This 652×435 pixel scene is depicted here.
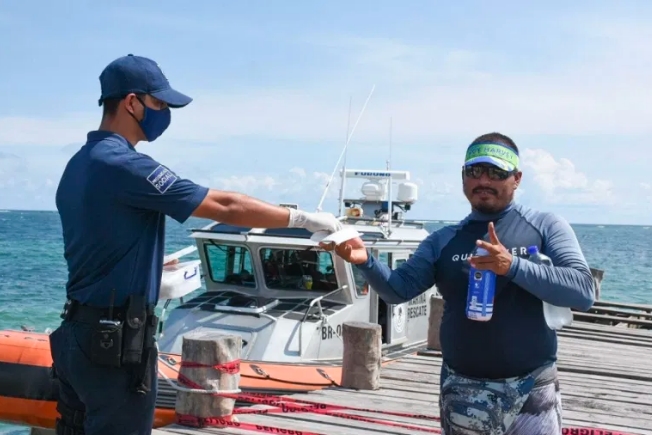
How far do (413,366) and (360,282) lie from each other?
1.84 metres

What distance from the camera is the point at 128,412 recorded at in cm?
304

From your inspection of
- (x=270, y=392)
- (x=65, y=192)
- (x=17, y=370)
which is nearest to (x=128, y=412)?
(x=65, y=192)

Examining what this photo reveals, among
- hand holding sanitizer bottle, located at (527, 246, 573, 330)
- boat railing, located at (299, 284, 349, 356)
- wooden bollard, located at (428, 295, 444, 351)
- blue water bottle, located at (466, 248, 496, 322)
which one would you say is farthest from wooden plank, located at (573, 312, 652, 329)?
blue water bottle, located at (466, 248, 496, 322)

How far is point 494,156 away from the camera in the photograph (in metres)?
3.19

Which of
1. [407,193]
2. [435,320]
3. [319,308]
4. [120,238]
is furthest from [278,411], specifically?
[407,193]

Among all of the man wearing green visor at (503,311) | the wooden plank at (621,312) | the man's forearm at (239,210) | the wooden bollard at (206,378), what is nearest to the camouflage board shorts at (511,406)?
the man wearing green visor at (503,311)

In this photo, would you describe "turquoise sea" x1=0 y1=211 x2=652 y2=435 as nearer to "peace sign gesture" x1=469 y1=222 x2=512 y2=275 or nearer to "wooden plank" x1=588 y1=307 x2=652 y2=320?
"wooden plank" x1=588 y1=307 x2=652 y2=320

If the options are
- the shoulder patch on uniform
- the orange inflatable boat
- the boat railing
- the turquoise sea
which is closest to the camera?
the shoulder patch on uniform

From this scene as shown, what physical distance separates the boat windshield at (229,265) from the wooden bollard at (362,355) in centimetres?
302

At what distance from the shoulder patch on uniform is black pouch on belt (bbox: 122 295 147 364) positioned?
1.38ft

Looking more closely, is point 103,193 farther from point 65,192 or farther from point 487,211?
point 487,211

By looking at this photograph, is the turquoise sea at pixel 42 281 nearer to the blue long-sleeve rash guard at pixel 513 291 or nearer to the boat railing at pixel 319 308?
the boat railing at pixel 319 308

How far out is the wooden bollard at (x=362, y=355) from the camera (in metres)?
7.05

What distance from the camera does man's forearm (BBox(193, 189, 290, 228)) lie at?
3066mm
